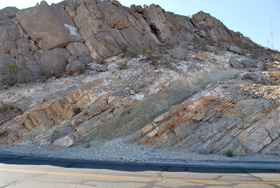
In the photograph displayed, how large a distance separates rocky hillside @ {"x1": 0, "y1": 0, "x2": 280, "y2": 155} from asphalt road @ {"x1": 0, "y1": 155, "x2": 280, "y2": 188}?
111 inches

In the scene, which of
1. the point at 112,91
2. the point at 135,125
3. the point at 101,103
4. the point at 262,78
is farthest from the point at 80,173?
the point at 262,78

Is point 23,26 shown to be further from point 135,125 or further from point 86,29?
point 135,125

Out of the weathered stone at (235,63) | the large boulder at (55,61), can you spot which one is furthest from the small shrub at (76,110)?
the weathered stone at (235,63)

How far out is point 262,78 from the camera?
486 inches

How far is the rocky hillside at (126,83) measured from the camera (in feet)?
31.9

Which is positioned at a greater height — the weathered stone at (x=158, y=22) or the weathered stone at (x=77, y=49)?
the weathered stone at (x=158, y=22)

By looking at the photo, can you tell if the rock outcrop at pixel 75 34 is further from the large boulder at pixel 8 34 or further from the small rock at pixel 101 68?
the small rock at pixel 101 68


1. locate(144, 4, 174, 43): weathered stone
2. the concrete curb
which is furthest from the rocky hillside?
the concrete curb

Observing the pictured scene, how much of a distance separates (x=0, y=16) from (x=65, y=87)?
9853 millimetres

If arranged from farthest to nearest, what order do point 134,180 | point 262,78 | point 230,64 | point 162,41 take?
point 162,41
point 230,64
point 262,78
point 134,180

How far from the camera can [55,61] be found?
14898 millimetres

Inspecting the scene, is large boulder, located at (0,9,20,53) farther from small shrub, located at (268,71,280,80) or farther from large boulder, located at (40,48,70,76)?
small shrub, located at (268,71,280,80)

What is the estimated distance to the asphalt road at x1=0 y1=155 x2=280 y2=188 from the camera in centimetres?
501

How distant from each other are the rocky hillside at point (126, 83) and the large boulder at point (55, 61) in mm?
79
